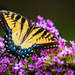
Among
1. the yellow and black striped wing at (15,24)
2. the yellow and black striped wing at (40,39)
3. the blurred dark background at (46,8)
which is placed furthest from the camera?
the blurred dark background at (46,8)

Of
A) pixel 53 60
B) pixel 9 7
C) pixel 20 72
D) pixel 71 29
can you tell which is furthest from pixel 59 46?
pixel 9 7

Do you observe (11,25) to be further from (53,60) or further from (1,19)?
(53,60)

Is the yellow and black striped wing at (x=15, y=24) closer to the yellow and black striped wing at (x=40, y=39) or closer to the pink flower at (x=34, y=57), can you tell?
the yellow and black striped wing at (x=40, y=39)

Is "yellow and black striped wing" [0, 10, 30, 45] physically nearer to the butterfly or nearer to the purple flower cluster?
the butterfly

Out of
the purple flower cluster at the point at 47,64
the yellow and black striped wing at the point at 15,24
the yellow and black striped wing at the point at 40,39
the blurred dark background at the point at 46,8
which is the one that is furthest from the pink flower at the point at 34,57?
the blurred dark background at the point at 46,8

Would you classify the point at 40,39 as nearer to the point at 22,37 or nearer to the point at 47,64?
the point at 22,37

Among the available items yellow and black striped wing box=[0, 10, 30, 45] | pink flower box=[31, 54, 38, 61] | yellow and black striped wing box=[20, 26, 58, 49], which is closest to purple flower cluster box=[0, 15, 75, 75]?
pink flower box=[31, 54, 38, 61]

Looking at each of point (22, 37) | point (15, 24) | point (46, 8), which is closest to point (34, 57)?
point (22, 37)
